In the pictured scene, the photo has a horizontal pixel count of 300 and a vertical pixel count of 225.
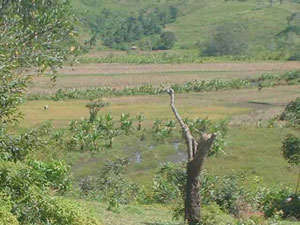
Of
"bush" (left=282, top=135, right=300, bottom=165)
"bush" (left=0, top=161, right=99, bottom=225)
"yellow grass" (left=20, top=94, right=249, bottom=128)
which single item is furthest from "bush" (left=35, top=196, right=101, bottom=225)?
"yellow grass" (left=20, top=94, right=249, bottom=128)

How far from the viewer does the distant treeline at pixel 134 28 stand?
118 m

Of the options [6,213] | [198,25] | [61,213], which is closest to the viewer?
[6,213]

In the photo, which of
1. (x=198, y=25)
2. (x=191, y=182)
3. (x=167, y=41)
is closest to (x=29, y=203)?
(x=191, y=182)

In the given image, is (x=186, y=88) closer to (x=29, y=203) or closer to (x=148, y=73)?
(x=148, y=73)

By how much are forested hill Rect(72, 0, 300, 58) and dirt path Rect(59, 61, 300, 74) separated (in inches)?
433

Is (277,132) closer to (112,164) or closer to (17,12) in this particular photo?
(112,164)

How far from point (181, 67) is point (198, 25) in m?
48.8

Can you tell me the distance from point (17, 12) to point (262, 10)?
125 meters

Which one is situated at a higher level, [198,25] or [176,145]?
[176,145]

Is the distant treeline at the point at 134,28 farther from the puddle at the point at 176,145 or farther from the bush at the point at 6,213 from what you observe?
the bush at the point at 6,213

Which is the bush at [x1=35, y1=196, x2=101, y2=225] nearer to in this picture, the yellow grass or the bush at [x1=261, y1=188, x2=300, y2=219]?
the bush at [x1=261, y1=188, x2=300, y2=219]

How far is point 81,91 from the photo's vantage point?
5659 centimetres

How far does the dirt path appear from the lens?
78.2 m

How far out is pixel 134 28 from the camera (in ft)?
420
